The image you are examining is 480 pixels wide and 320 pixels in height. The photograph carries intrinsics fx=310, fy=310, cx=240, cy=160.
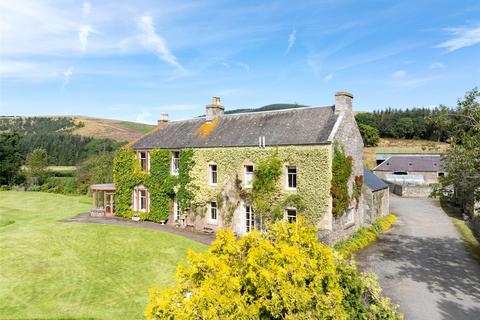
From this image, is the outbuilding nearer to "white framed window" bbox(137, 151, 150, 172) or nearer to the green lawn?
the green lawn

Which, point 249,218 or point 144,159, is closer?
point 249,218

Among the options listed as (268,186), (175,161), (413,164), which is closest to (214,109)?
(175,161)

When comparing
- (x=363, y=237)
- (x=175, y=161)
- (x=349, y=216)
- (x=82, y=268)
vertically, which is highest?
(x=175, y=161)

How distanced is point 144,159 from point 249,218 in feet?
43.6

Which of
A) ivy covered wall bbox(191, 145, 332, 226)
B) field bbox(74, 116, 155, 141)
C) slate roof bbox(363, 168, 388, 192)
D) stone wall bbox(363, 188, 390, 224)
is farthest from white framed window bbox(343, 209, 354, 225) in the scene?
field bbox(74, 116, 155, 141)

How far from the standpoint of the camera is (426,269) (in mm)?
18750

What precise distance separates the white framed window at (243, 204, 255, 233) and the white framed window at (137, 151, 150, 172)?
11822 millimetres

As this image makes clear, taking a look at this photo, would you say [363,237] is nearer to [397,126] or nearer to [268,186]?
[268,186]

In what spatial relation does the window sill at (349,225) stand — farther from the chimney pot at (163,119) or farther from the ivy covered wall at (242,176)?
the chimney pot at (163,119)

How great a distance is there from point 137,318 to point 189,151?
657 inches

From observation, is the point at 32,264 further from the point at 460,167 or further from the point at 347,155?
the point at 460,167

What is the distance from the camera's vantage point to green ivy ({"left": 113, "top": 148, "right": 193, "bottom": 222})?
27688mm

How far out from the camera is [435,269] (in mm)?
18703

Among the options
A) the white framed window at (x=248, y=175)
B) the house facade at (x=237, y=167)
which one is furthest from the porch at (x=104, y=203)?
the white framed window at (x=248, y=175)
